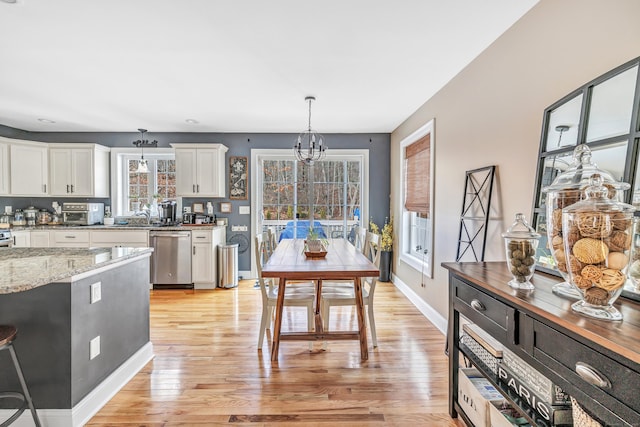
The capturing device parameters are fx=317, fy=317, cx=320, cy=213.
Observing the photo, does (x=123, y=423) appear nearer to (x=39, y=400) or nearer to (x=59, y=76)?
(x=39, y=400)

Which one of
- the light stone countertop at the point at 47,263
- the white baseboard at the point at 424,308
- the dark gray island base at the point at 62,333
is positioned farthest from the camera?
the white baseboard at the point at 424,308

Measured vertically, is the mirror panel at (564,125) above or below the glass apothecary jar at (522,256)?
above

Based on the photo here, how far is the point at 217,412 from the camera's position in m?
1.96

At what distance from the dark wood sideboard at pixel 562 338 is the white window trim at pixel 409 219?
73.6 inches

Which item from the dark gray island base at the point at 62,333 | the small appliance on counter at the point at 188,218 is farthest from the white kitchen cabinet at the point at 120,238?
the dark gray island base at the point at 62,333

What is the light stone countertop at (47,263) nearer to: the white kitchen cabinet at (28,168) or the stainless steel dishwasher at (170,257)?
the stainless steel dishwasher at (170,257)

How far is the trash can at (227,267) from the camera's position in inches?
189

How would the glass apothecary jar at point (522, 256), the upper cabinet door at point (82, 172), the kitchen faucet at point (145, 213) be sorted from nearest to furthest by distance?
1. the glass apothecary jar at point (522, 256)
2. the upper cabinet door at point (82, 172)
3. the kitchen faucet at point (145, 213)

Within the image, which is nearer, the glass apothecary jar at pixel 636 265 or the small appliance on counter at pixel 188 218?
the glass apothecary jar at pixel 636 265

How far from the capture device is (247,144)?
530 centimetres

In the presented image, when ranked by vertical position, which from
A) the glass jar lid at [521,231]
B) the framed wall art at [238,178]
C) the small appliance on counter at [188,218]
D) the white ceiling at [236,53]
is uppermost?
the white ceiling at [236,53]

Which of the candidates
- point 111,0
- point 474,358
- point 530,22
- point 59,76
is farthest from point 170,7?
point 474,358

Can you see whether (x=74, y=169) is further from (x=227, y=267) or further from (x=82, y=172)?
(x=227, y=267)

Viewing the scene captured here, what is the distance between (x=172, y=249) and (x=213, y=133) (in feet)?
6.56
